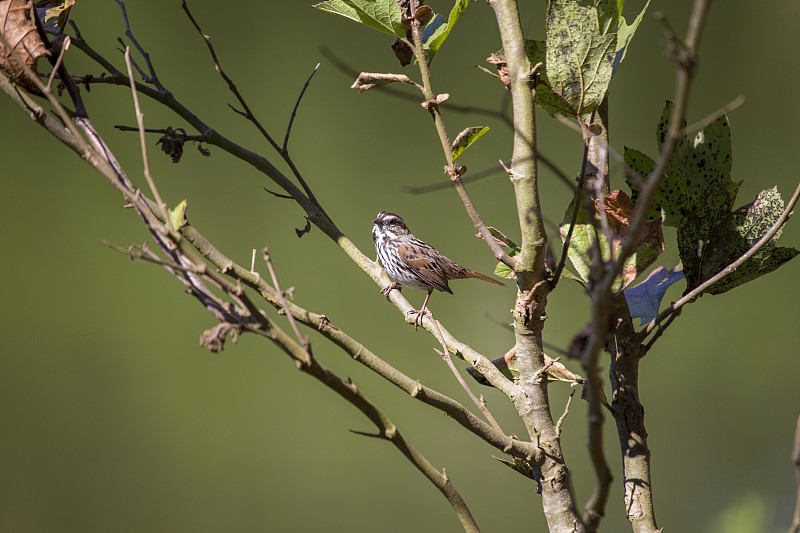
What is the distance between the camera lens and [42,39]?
0.58 meters

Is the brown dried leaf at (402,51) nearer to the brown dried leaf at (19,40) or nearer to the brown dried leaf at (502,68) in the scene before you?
the brown dried leaf at (502,68)

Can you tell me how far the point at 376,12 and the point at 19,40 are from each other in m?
0.26

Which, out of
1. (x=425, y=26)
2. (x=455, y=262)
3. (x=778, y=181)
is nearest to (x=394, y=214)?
(x=455, y=262)

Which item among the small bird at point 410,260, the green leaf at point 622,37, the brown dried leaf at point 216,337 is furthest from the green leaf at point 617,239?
the small bird at point 410,260

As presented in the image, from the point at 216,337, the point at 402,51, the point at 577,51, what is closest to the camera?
the point at 216,337

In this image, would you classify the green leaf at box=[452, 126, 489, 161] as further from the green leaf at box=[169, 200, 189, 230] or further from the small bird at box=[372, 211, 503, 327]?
the small bird at box=[372, 211, 503, 327]

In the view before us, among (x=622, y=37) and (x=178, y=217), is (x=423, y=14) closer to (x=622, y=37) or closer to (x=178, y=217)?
(x=622, y=37)

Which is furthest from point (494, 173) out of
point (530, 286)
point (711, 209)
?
point (711, 209)

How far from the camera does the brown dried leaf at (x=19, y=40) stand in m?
0.56

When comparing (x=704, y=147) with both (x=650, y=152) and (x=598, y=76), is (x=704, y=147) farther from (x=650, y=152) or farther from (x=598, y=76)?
(x=650, y=152)

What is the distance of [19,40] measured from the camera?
572 millimetres

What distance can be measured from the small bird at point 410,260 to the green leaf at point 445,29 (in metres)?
0.81

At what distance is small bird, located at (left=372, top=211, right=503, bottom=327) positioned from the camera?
146 cm

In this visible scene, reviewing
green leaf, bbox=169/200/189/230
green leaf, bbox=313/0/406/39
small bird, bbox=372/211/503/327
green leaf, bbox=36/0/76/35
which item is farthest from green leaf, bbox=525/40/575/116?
small bird, bbox=372/211/503/327
